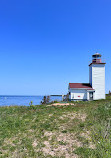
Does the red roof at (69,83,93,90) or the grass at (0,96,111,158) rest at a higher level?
the red roof at (69,83,93,90)

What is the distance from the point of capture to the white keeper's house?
89.0 ft

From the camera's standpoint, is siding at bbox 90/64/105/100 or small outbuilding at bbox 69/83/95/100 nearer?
small outbuilding at bbox 69/83/95/100

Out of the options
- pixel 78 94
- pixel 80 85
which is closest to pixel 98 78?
pixel 80 85

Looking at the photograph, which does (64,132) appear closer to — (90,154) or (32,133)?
(32,133)

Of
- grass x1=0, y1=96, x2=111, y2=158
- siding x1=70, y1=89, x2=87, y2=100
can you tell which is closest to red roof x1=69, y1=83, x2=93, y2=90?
siding x1=70, y1=89, x2=87, y2=100

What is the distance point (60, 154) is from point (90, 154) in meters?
1.07

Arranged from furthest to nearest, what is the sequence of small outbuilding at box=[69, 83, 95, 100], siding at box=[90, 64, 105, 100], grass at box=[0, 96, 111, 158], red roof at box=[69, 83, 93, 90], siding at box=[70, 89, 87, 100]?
red roof at box=[69, 83, 93, 90], siding at box=[90, 64, 105, 100], siding at box=[70, 89, 87, 100], small outbuilding at box=[69, 83, 95, 100], grass at box=[0, 96, 111, 158]

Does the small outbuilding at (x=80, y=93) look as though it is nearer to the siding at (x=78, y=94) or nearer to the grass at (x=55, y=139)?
the siding at (x=78, y=94)

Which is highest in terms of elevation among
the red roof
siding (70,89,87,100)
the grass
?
the red roof

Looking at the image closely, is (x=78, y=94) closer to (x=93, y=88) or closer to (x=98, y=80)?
(x=93, y=88)

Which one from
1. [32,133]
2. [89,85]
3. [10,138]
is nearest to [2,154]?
[10,138]

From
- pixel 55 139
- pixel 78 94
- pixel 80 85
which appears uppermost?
pixel 80 85

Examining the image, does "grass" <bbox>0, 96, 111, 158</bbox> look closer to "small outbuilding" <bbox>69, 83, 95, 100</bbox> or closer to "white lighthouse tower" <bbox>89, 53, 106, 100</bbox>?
"small outbuilding" <bbox>69, 83, 95, 100</bbox>

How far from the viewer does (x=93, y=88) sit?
2745 cm
